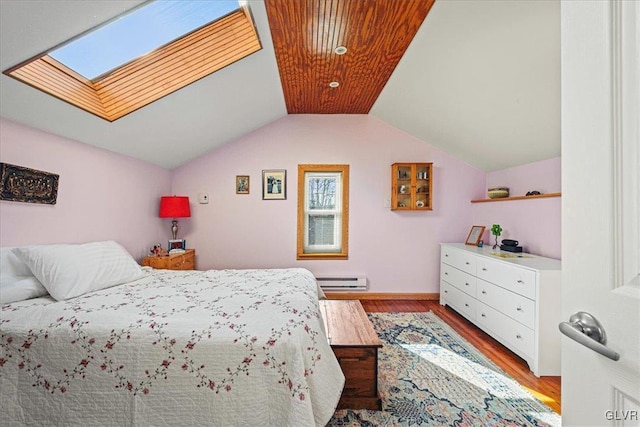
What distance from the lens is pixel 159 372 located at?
1.24 meters

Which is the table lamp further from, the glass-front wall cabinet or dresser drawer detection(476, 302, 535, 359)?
dresser drawer detection(476, 302, 535, 359)

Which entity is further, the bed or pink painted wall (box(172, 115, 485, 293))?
pink painted wall (box(172, 115, 485, 293))

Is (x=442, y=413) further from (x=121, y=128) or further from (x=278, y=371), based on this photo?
(x=121, y=128)

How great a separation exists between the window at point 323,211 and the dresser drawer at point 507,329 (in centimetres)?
177

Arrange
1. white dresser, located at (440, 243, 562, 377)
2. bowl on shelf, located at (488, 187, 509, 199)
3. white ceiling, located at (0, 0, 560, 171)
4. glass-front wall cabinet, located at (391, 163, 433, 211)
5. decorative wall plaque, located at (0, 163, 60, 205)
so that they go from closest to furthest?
white ceiling, located at (0, 0, 560, 171) → decorative wall plaque, located at (0, 163, 60, 205) → white dresser, located at (440, 243, 562, 377) → bowl on shelf, located at (488, 187, 509, 199) → glass-front wall cabinet, located at (391, 163, 433, 211)

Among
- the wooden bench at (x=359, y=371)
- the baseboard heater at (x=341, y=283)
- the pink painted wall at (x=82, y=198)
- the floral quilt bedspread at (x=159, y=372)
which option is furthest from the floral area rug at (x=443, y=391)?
the pink painted wall at (x=82, y=198)

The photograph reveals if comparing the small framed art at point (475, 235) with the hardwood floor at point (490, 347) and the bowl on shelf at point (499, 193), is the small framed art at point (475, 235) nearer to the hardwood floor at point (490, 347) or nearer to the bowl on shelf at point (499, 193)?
the bowl on shelf at point (499, 193)

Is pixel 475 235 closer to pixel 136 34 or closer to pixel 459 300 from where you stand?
pixel 459 300

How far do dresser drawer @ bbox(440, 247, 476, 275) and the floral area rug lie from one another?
0.77 m

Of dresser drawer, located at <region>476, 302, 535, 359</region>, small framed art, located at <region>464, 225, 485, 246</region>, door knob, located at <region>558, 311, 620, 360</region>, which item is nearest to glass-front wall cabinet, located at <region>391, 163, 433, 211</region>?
small framed art, located at <region>464, 225, 485, 246</region>

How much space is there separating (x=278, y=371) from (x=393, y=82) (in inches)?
112

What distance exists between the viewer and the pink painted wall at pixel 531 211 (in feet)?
8.73

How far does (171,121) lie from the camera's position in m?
2.79

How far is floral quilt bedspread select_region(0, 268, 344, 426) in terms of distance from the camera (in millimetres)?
1215
